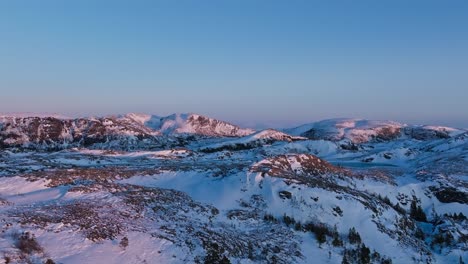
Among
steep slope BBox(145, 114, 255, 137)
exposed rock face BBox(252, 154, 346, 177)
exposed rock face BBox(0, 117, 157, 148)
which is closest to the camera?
exposed rock face BBox(252, 154, 346, 177)

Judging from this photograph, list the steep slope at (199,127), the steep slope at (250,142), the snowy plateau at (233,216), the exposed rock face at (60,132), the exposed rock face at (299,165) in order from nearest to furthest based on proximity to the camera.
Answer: the snowy plateau at (233,216) < the exposed rock face at (299,165) < the steep slope at (250,142) < the exposed rock face at (60,132) < the steep slope at (199,127)

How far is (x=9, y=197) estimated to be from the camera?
27.9 metres

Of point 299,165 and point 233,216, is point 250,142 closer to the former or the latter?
point 299,165

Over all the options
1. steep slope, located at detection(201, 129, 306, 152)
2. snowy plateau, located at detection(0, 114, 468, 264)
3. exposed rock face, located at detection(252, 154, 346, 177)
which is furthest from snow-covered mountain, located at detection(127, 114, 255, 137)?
snowy plateau, located at detection(0, 114, 468, 264)

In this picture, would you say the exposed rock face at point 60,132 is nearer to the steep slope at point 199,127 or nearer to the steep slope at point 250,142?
the steep slope at point 250,142

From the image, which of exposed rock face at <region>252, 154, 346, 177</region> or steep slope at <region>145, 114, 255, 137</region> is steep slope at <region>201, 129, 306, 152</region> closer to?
steep slope at <region>145, 114, 255, 137</region>

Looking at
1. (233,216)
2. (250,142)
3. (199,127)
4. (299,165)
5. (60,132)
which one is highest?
(299,165)

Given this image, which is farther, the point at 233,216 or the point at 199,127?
the point at 199,127

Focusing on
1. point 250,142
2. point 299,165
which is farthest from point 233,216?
point 250,142

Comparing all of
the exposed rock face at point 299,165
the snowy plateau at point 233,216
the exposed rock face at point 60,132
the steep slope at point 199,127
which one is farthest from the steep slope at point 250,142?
the snowy plateau at point 233,216

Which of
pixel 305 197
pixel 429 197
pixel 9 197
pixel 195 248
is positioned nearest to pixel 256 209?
pixel 305 197

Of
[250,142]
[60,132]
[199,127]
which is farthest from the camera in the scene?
[199,127]

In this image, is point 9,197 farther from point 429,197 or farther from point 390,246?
point 429,197

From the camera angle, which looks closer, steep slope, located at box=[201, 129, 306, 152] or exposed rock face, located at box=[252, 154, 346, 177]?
exposed rock face, located at box=[252, 154, 346, 177]
